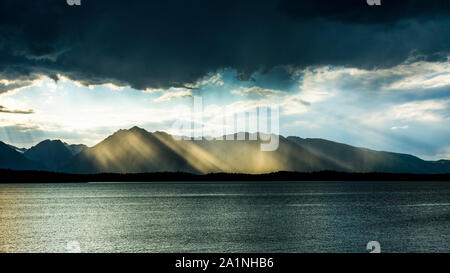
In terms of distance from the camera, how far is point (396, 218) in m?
91.8

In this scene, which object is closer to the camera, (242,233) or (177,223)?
(242,233)

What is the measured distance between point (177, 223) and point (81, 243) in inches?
953

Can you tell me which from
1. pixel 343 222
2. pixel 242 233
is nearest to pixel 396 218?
pixel 343 222
